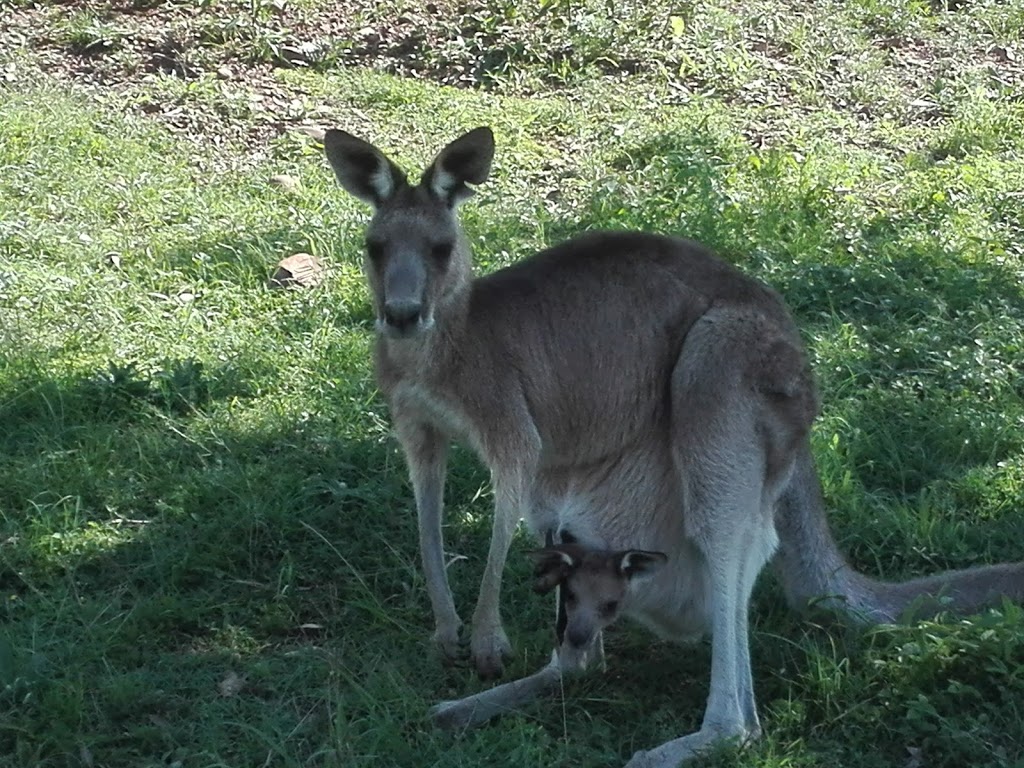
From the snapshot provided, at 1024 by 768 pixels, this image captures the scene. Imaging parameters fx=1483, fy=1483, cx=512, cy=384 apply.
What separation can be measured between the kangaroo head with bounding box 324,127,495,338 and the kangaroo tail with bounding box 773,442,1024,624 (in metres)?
1.15

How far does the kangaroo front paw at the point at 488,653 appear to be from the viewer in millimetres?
4133

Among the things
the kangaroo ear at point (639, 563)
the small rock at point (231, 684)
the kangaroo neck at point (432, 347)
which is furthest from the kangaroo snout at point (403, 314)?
the small rock at point (231, 684)

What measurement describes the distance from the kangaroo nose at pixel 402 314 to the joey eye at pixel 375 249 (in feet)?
0.68

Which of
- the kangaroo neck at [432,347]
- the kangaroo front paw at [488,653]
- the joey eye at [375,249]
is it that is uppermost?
the joey eye at [375,249]

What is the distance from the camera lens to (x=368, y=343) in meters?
5.75

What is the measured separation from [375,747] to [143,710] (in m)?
0.67

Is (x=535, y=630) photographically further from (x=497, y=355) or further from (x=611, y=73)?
(x=611, y=73)

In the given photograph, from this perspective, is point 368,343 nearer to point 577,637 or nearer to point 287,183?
point 287,183

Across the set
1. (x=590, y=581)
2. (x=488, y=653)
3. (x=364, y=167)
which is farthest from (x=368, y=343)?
(x=590, y=581)

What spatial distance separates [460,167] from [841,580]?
160cm

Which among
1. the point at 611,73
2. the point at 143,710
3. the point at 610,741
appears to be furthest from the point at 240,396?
the point at 611,73

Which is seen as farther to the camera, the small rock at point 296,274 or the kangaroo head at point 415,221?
the small rock at point 296,274

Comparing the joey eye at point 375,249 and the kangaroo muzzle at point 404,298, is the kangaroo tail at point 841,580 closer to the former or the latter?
the kangaroo muzzle at point 404,298

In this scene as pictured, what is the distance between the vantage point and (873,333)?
5809 mm
